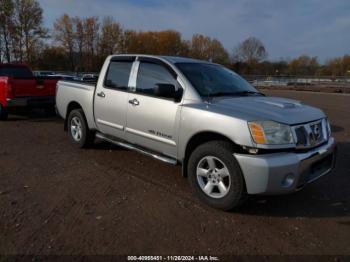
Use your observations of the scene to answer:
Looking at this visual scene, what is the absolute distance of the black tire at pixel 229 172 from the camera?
12.1 ft

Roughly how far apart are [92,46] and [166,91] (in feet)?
258

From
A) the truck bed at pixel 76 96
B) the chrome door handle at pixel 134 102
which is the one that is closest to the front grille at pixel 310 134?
the chrome door handle at pixel 134 102

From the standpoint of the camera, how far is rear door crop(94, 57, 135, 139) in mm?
5328

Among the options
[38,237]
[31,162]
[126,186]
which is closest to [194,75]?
[126,186]

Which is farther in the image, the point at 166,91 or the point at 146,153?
the point at 146,153

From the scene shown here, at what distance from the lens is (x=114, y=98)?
5.45 m

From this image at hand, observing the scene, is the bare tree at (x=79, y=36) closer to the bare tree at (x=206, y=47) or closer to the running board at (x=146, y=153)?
the bare tree at (x=206, y=47)

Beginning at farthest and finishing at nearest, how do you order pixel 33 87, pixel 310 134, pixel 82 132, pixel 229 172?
pixel 33 87 < pixel 82 132 < pixel 310 134 < pixel 229 172

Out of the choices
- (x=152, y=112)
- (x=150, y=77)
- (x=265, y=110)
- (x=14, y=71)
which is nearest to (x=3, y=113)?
(x=14, y=71)

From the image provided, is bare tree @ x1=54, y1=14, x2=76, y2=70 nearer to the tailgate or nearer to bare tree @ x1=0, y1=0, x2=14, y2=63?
bare tree @ x1=0, y1=0, x2=14, y2=63

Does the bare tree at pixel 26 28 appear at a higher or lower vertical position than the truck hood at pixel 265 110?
higher

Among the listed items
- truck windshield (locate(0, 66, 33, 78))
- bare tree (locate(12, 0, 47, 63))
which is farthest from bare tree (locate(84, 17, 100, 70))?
truck windshield (locate(0, 66, 33, 78))

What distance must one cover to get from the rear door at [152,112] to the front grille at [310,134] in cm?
147

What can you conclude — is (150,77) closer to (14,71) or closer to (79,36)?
(14,71)
